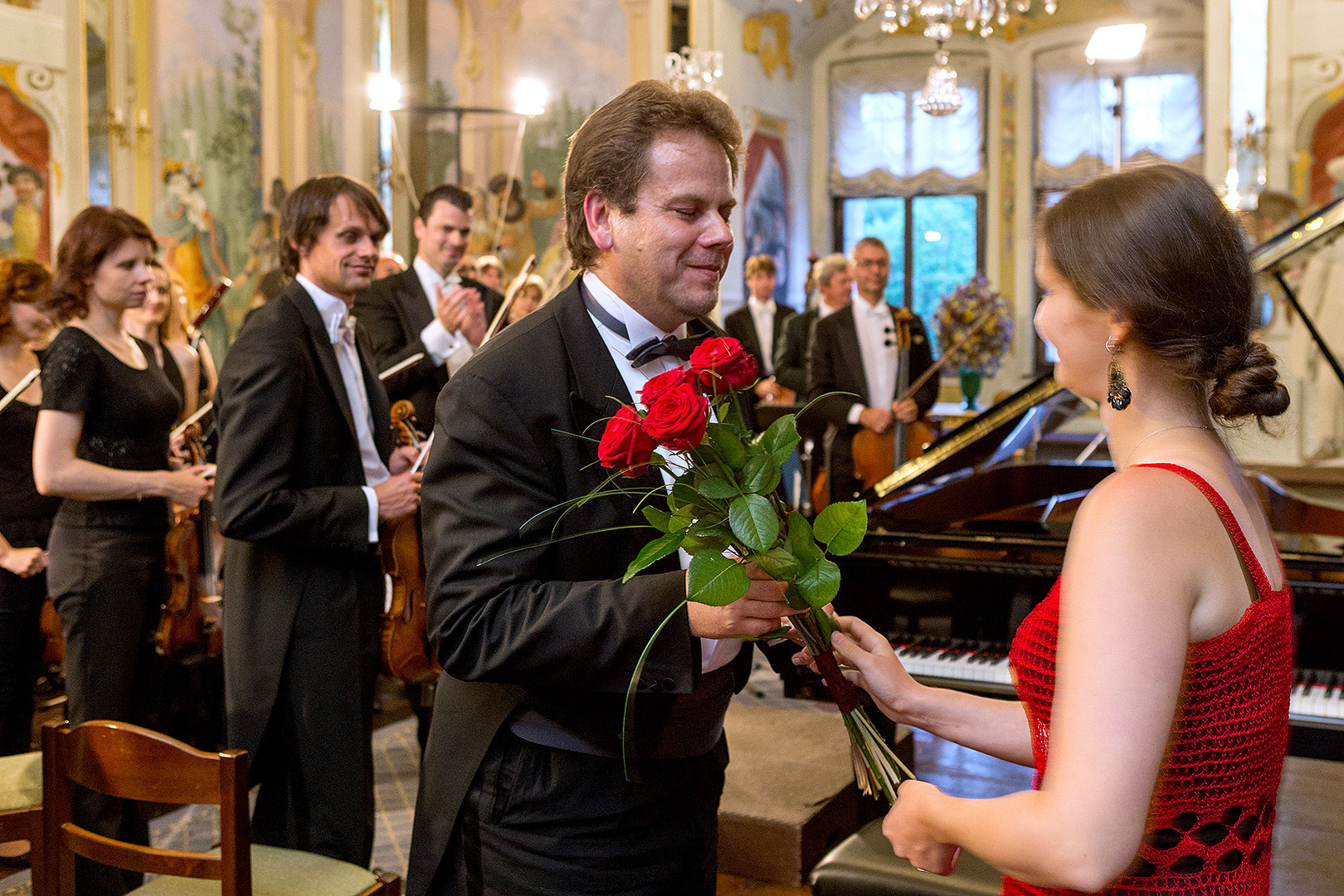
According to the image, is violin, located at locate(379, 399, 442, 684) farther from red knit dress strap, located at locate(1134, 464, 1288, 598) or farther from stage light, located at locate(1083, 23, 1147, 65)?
stage light, located at locate(1083, 23, 1147, 65)

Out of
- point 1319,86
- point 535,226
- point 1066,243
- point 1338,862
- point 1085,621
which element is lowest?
point 1338,862

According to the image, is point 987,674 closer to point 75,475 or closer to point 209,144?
point 75,475

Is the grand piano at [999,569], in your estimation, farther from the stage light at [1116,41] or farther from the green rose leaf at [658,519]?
the stage light at [1116,41]

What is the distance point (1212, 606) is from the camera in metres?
1.17

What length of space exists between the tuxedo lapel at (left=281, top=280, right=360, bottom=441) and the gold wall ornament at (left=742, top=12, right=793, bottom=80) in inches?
392

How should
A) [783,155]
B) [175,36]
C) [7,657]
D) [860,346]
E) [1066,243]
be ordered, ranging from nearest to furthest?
[1066,243]
[7,657]
[860,346]
[175,36]
[783,155]

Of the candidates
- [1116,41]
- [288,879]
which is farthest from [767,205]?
[288,879]

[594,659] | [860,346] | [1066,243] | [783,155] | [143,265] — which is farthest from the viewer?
[783,155]

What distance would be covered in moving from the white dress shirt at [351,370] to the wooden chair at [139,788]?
1.02 m

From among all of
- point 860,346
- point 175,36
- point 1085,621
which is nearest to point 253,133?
point 175,36

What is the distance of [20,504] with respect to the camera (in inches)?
156

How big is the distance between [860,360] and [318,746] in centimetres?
463

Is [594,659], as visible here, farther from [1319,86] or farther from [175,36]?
[1319,86]

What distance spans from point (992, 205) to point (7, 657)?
460 inches
